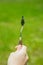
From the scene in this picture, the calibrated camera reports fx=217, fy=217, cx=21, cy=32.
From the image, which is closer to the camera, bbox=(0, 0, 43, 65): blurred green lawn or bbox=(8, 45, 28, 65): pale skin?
bbox=(8, 45, 28, 65): pale skin

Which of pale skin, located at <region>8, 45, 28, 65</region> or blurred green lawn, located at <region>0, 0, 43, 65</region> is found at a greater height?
pale skin, located at <region>8, 45, 28, 65</region>

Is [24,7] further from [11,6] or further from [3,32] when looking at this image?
[3,32]

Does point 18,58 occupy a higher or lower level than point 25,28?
higher

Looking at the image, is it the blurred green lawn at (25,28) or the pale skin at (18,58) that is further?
the blurred green lawn at (25,28)

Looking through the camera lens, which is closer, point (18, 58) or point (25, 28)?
point (18, 58)

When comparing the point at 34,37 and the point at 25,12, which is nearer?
the point at 34,37

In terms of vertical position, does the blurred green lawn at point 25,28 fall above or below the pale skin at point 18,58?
below

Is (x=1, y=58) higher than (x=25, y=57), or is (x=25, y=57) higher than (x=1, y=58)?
(x=25, y=57)

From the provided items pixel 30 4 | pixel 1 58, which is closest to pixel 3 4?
pixel 30 4
